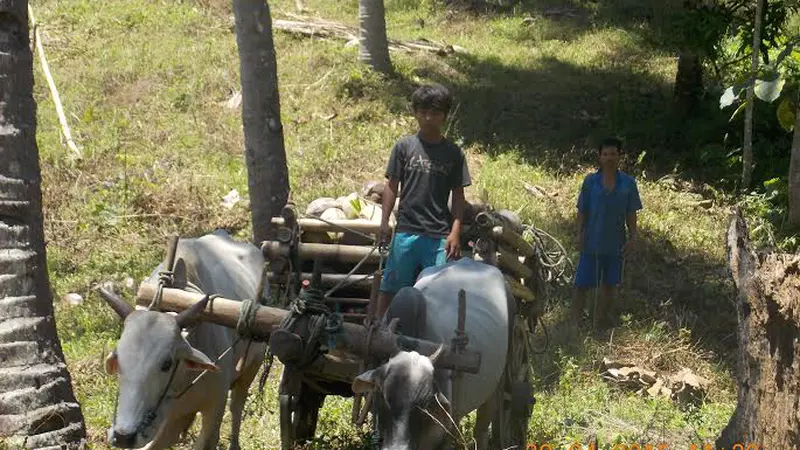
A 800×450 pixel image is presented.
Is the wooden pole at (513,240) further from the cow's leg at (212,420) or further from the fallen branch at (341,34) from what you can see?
the fallen branch at (341,34)

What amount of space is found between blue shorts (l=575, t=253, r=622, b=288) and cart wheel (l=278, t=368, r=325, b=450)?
3452mm

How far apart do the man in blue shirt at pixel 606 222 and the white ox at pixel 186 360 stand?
351 cm

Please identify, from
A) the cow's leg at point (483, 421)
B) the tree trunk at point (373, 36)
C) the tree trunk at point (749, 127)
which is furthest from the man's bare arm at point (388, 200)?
the tree trunk at point (373, 36)

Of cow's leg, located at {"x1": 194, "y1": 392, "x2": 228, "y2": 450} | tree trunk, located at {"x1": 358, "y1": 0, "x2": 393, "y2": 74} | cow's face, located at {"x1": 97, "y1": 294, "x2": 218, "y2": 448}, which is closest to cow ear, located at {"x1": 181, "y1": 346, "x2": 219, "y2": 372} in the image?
cow's face, located at {"x1": 97, "y1": 294, "x2": 218, "y2": 448}

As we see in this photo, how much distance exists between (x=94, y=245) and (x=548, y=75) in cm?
864

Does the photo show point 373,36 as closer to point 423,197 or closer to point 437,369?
point 423,197

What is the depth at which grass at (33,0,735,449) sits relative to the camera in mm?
8406

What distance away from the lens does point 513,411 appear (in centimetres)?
669

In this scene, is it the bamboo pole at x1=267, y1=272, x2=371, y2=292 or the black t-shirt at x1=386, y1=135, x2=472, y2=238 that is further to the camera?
the bamboo pole at x1=267, y1=272, x2=371, y2=292

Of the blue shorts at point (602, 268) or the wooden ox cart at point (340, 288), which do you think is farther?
the blue shorts at point (602, 268)

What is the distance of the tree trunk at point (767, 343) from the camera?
4484mm

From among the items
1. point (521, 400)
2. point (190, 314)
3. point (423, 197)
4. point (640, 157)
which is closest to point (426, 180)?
point (423, 197)

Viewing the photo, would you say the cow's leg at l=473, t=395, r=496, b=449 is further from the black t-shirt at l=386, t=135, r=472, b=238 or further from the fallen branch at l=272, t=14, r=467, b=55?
the fallen branch at l=272, t=14, r=467, b=55

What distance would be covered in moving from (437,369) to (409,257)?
5.19 ft
